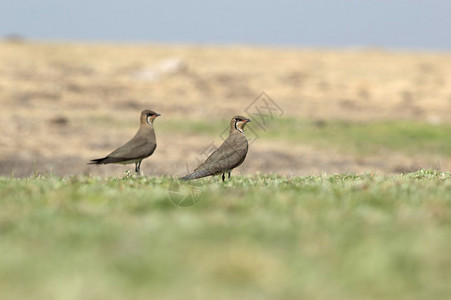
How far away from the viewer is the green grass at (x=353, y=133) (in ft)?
→ 94.5

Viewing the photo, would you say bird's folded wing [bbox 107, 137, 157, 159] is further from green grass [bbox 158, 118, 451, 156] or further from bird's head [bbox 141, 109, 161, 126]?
green grass [bbox 158, 118, 451, 156]

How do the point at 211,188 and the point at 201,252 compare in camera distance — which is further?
the point at 211,188

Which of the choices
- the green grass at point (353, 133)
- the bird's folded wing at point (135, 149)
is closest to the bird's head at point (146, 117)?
the bird's folded wing at point (135, 149)

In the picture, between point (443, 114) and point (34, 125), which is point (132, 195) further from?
point (443, 114)

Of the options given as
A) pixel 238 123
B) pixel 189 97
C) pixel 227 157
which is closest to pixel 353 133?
pixel 189 97

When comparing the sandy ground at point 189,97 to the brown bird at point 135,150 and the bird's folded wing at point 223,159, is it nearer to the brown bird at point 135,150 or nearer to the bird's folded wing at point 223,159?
the brown bird at point 135,150

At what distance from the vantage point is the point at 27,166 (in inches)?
902

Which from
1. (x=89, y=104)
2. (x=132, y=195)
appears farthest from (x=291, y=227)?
(x=89, y=104)

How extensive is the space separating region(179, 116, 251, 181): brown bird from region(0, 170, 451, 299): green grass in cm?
132

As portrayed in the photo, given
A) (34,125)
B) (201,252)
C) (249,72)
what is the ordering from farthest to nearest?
(249,72), (34,125), (201,252)

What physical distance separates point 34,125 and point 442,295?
26573mm

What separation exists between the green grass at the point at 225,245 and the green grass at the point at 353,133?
19.9m

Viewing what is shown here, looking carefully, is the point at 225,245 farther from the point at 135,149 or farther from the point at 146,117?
the point at 146,117

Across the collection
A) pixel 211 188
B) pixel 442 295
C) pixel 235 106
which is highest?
pixel 235 106
